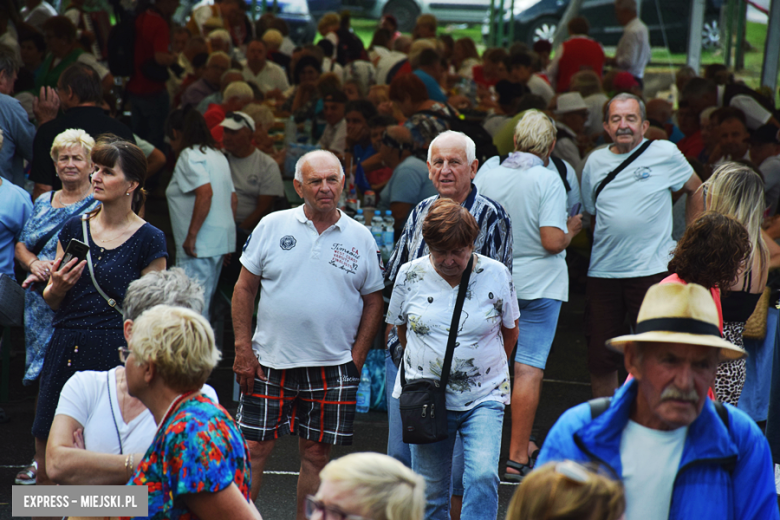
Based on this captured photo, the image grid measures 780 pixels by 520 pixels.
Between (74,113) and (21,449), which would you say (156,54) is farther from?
(21,449)

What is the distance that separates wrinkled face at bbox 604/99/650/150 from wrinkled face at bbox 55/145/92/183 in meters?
3.14

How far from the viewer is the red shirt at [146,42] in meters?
9.57

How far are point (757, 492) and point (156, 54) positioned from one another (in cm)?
871

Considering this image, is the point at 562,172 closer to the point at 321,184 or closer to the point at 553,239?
the point at 553,239

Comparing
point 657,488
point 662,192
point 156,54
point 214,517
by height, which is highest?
point 156,54

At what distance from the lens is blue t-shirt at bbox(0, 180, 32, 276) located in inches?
197

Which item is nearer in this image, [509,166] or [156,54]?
[509,166]

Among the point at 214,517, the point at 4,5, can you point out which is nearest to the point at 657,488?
the point at 214,517

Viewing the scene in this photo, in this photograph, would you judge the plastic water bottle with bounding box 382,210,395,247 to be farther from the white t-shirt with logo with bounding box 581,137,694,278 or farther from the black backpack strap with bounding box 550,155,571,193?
the white t-shirt with logo with bounding box 581,137,694,278

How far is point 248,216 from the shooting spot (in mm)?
7758

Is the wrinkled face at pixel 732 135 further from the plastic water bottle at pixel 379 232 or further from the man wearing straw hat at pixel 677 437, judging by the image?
the man wearing straw hat at pixel 677 437

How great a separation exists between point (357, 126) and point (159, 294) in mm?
5324

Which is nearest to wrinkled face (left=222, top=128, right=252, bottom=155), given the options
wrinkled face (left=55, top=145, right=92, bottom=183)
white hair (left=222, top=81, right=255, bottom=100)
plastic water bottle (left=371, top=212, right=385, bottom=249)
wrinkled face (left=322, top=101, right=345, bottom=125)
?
wrinkled face (left=322, top=101, right=345, bottom=125)

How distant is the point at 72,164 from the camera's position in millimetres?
4738
